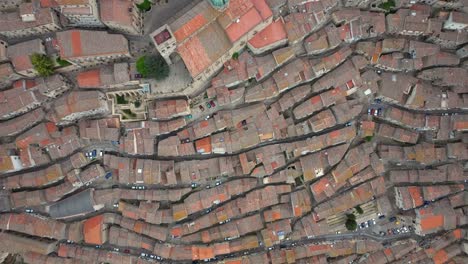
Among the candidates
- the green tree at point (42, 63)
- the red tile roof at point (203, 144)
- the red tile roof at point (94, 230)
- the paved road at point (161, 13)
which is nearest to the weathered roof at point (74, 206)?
the red tile roof at point (94, 230)

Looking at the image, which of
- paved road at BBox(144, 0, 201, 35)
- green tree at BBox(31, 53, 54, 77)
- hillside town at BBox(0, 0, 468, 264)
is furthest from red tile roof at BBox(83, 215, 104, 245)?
paved road at BBox(144, 0, 201, 35)

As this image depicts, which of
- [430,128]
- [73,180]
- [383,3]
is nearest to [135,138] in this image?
Answer: [73,180]

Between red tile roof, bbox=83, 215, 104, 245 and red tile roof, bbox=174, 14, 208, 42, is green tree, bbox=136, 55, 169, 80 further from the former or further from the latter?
red tile roof, bbox=83, 215, 104, 245

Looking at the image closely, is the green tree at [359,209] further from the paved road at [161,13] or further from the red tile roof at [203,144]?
the paved road at [161,13]

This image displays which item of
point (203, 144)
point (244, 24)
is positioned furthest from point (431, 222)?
point (244, 24)

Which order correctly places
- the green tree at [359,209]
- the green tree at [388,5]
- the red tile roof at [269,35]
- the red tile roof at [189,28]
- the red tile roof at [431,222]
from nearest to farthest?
1. the red tile roof at [189,28]
2. the red tile roof at [269,35]
3. the green tree at [388,5]
4. the red tile roof at [431,222]
5. the green tree at [359,209]

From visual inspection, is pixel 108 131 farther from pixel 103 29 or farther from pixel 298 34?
pixel 298 34

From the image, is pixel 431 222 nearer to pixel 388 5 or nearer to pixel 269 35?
pixel 388 5
